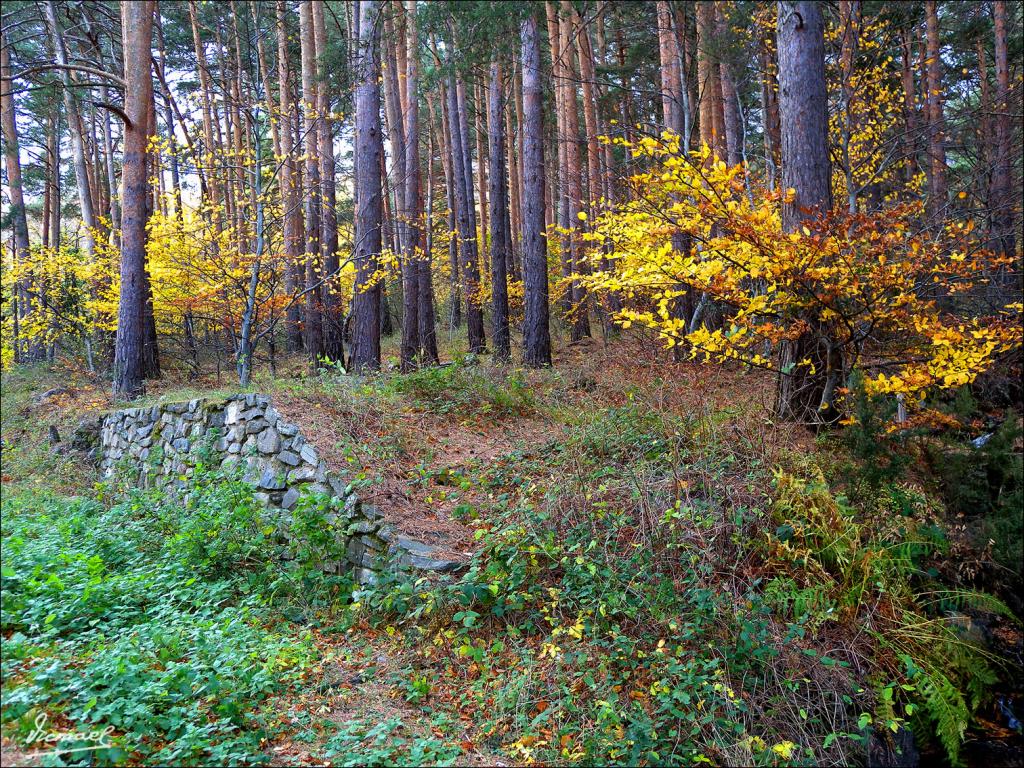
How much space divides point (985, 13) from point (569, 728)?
51.6ft

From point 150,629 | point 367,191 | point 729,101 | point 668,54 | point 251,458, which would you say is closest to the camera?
point 150,629

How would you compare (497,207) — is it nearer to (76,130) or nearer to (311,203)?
(311,203)

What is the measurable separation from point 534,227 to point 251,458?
6.25 meters

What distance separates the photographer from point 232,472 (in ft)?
19.7

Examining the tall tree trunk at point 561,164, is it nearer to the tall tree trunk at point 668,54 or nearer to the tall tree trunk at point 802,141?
the tall tree trunk at point 668,54

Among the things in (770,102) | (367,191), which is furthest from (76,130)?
(770,102)

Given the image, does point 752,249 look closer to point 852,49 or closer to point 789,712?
point 789,712

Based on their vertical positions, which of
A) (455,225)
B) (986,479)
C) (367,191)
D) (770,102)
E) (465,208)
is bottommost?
(986,479)

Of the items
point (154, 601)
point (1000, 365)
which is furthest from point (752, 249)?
point (154, 601)

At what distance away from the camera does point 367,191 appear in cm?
1029

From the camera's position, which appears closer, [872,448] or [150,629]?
[150,629]

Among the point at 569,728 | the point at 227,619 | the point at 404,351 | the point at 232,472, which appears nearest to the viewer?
the point at 569,728

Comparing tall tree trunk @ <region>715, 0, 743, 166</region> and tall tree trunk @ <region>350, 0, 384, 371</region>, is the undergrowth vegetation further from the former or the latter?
tall tree trunk @ <region>715, 0, 743, 166</region>

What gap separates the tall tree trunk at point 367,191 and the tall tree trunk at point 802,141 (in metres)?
5.93
